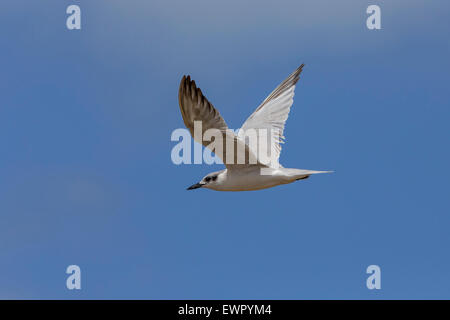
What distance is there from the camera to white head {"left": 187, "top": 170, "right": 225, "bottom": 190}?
37.9ft

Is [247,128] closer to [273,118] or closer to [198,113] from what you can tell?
[273,118]

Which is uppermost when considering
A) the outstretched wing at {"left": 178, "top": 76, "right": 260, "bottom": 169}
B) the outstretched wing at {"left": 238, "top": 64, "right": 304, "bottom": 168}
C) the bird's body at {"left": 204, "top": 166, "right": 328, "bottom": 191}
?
the outstretched wing at {"left": 238, "top": 64, "right": 304, "bottom": 168}

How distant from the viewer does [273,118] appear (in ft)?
44.3

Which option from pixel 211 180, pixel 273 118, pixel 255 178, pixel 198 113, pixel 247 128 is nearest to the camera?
pixel 198 113

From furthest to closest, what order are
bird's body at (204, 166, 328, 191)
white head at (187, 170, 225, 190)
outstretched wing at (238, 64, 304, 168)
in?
1. outstretched wing at (238, 64, 304, 168)
2. white head at (187, 170, 225, 190)
3. bird's body at (204, 166, 328, 191)

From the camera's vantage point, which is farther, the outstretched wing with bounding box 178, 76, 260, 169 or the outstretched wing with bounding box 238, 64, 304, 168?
the outstretched wing with bounding box 238, 64, 304, 168

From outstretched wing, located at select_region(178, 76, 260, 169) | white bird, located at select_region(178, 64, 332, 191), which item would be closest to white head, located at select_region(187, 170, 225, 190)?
white bird, located at select_region(178, 64, 332, 191)

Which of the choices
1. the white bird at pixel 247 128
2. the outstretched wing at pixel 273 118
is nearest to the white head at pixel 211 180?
the white bird at pixel 247 128

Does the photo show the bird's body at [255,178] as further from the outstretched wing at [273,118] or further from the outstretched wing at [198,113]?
the outstretched wing at [198,113]

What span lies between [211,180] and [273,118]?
258cm

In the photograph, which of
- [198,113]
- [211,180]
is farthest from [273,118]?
[198,113]

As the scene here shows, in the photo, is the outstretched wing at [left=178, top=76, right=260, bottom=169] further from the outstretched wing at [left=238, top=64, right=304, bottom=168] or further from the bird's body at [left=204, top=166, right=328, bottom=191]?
the outstretched wing at [left=238, top=64, right=304, bottom=168]

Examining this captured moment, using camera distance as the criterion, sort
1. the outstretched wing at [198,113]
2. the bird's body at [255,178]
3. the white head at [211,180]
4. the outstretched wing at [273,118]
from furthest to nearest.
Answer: the outstretched wing at [273,118] → the white head at [211,180] → the bird's body at [255,178] → the outstretched wing at [198,113]

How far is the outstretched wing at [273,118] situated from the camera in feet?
41.6
